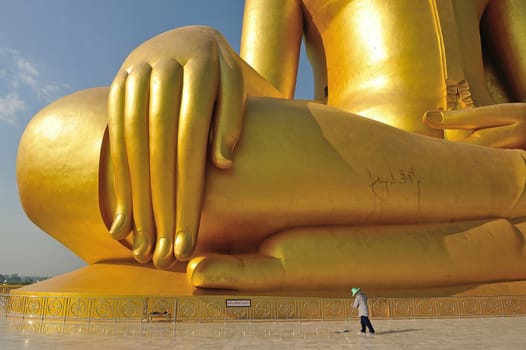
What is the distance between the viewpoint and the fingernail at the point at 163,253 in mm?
4852

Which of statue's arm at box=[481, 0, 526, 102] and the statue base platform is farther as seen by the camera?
statue's arm at box=[481, 0, 526, 102]

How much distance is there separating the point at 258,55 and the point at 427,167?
14.6ft

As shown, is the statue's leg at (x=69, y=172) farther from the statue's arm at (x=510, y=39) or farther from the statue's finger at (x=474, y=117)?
the statue's arm at (x=510, y=39)

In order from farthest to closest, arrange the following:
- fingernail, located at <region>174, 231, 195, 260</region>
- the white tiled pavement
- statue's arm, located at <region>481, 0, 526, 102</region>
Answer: statue's arm, located at <region>481, 0, 526, 102</region> < fingernail, located at <region>174, 231, 195, 260</region> < the white tiled pavement

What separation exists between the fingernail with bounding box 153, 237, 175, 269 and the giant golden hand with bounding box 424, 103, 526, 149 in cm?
408

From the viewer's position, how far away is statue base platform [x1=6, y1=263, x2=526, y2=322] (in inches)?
191

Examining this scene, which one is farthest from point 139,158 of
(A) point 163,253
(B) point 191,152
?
(A) point 163,253

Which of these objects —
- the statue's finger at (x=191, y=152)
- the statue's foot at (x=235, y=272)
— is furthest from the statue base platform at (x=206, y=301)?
the statue's finger at (x=191, y=152)

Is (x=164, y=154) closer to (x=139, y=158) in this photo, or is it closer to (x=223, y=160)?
(x=139, y=158)

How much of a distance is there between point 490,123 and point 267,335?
4839mm

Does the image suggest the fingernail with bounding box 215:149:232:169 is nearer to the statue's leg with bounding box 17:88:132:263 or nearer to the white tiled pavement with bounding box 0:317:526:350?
the statue's leg with bounding box 17:88:132:263

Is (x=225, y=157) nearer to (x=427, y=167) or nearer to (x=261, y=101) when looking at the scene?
(x=261, y=101)

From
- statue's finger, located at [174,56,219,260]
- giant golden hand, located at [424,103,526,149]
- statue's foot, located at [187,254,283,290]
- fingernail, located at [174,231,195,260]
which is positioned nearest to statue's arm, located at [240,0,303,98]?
giant golden hand, located at [424,103,526,149]

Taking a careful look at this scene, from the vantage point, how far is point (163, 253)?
4.85m
